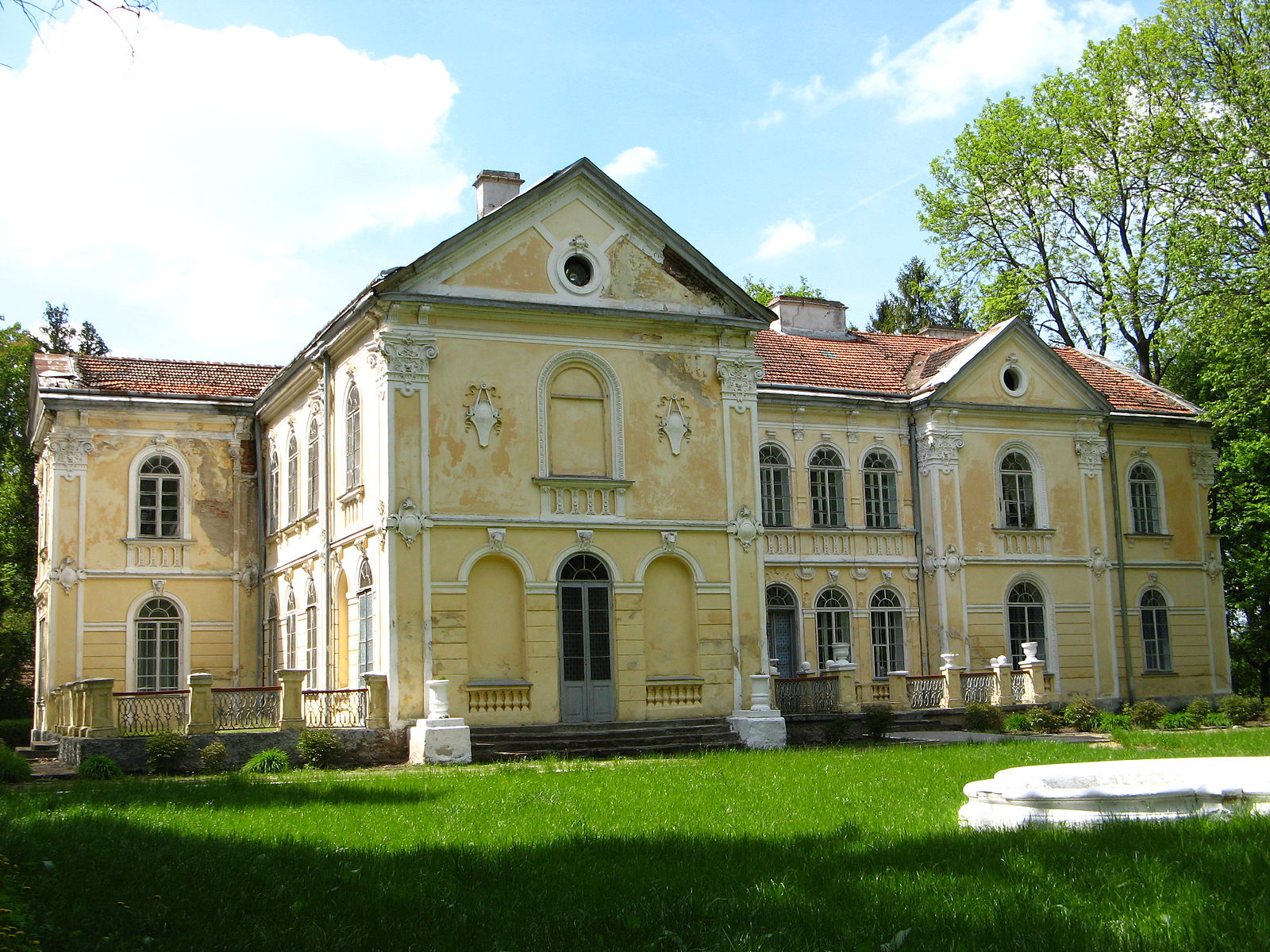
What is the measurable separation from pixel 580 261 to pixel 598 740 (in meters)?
8.33

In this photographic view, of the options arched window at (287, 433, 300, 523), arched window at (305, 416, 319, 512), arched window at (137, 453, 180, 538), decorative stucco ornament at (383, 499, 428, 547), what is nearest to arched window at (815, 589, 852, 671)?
arched window at (305, 416, 319, 512)

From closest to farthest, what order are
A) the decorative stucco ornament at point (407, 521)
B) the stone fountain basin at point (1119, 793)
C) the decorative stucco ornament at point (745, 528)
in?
1. the stone fountain basin at point (1119, 793)
2. the decorative stucco ornament at point (407, 521)
3. the decorative stucco ornament at point (745, 528)

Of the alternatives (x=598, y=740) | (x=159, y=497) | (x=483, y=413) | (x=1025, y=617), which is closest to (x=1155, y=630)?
(x=1025, y=617)

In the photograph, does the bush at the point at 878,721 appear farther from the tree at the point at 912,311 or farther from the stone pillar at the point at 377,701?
the tree at the point at 912,311

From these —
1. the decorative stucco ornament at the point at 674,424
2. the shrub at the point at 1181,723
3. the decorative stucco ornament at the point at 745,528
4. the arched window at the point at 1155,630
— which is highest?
the decorative stucco ornament at the point at 674,424

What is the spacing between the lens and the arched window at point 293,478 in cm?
2758

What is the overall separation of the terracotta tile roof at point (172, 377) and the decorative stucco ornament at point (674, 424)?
11.5 meters

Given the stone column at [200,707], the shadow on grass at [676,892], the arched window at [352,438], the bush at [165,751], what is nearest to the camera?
the shadow on grass at [676,892]

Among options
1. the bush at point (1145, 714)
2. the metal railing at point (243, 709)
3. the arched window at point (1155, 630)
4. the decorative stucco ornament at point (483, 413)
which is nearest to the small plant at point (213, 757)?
the metal railing at point (243, 709)

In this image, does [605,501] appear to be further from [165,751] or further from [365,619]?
[165,751]

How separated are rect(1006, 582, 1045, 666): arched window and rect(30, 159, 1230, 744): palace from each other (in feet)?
0.30

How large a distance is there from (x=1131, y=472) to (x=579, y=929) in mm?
29223

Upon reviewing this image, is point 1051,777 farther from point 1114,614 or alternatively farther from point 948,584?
point 1114,614

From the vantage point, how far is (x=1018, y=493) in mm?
31766
